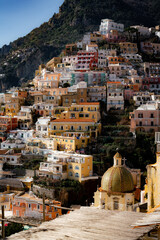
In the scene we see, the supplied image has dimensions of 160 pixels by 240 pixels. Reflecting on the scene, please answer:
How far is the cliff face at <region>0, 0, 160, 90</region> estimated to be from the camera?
370 feet

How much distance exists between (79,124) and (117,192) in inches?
1274

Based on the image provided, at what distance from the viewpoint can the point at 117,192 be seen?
2591 centimetres

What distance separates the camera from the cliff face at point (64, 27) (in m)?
113

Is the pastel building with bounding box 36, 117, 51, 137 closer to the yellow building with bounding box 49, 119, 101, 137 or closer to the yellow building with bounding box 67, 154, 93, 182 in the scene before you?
the yellow building with bounding box 49, 119, 101, 137

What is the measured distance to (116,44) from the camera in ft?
286

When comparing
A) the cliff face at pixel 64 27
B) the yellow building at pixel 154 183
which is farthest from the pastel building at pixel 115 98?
the cliff face at pixel 64 27

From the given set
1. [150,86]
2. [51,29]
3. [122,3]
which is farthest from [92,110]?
[122,3]

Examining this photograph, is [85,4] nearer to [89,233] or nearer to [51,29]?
[51,29]

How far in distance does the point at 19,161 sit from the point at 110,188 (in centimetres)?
3067

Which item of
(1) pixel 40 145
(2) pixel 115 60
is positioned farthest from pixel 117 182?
(2) pixel 115 60

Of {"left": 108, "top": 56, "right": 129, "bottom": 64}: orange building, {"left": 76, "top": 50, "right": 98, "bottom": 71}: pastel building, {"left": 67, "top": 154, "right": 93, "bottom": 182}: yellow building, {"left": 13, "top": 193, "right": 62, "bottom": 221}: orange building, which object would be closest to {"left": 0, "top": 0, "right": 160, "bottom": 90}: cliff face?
{"left": 76, "top": 50, "right": 98, "bottom": 71}: pastel building

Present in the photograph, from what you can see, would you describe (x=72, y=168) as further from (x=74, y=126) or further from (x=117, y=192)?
(x=117, y=192)

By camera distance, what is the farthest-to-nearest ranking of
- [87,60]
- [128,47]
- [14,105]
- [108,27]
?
[108,27]
[128,47]
[87,60]
[14,105]

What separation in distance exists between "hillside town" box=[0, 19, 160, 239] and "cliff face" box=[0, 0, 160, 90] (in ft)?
83.7
